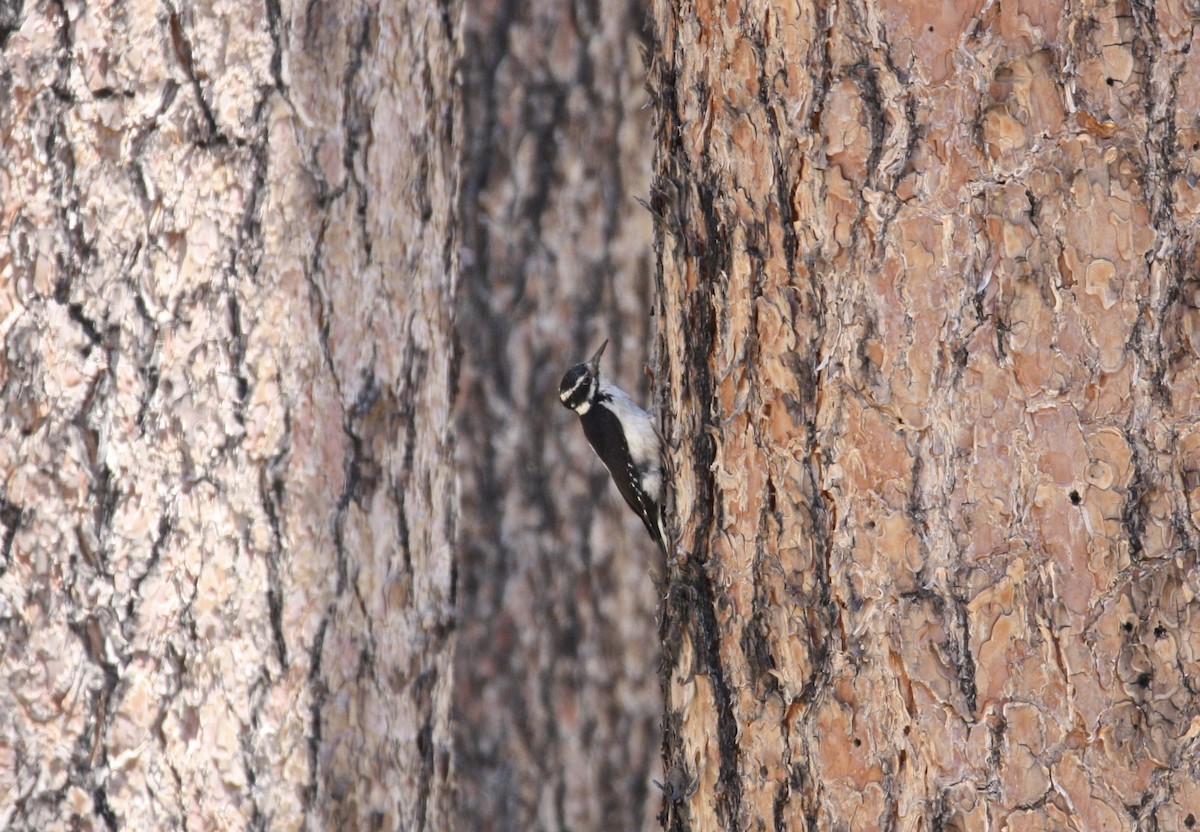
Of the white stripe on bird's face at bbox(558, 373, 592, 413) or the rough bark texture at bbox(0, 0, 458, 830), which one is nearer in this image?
the rough bark texture at bbox(0, 0, 458, 830)

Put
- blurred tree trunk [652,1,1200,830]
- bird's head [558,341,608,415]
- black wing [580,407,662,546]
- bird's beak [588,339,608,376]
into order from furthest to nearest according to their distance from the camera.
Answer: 1. bird's beak [588,339,608,376]
2. bird's head [558,341,608,415]
3. black wing [580,407,662,546]
4. blurred tree trunk [652,1,1200,830]

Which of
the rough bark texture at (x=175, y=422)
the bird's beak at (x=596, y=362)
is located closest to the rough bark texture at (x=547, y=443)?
the bird's beak at (x=596, y=362)

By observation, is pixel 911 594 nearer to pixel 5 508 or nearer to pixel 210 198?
pixel 210 198

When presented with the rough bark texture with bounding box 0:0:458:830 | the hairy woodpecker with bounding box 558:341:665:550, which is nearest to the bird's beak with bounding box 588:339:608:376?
the hairy woodpecker with bounding box 558:341:665:550

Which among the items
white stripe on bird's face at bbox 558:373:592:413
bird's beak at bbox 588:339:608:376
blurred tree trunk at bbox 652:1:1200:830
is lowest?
blurred tree trunk at bbox 652:1:1200:830

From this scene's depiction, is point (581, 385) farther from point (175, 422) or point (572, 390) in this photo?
point (175, 422)

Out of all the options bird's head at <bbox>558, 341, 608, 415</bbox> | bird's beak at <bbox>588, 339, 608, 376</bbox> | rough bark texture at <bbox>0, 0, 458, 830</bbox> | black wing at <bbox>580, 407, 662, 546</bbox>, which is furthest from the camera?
bird's beak at <bbox>588, 339, 608, 376</bbox>

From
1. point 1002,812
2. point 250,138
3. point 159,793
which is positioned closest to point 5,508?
point 159,793

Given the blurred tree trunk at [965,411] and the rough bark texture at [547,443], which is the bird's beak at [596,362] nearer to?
the rough bark texture at [547,443]

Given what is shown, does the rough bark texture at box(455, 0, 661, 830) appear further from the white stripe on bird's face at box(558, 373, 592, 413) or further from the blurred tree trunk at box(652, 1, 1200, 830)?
the blurred tree trunk at box(652, 1, 1200, 830)
